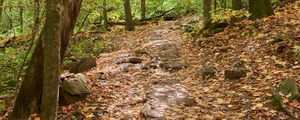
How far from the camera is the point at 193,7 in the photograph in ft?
99.0

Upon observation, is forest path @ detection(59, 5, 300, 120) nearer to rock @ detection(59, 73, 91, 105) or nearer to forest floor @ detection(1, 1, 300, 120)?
forest floor @ detection(1, 1, 300, 120)

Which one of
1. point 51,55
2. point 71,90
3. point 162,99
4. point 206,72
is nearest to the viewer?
point 51,55

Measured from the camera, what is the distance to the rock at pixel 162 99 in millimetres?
7352

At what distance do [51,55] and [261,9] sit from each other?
968 cm

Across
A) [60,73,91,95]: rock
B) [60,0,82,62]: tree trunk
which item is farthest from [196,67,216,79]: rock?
[60,0,82,62]: tree trunk

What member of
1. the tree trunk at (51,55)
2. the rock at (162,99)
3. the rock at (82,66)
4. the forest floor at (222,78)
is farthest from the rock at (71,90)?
the rock at (82,66)

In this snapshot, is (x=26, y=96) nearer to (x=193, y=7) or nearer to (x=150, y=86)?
(x=150, y=86)

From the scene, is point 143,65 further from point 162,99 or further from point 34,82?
point 34,82

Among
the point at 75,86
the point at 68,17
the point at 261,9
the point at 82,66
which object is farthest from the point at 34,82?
the point at 261,9

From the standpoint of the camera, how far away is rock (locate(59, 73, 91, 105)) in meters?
8.09

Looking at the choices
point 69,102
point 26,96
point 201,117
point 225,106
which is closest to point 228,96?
point 225,106

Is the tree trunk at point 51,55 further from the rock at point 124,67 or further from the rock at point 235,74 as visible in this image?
the rock at point 124,67

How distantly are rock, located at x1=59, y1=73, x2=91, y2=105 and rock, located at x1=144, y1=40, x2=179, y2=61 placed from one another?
5.00 metres

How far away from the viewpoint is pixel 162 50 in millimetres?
14320
